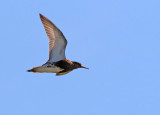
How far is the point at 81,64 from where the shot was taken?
19.2 metres

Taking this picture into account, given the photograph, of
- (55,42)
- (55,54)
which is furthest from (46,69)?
(55,42)

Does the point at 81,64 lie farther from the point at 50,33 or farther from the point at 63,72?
the point at 50,33

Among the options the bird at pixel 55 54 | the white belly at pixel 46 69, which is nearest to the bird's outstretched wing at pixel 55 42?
the bird at pixel 55 54

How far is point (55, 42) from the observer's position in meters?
18.2

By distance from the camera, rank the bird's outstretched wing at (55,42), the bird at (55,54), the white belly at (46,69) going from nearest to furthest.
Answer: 1. the white belly at (46,69)
2. the bird at (55,54)
3. the bird's outstretched wing at (55,42)

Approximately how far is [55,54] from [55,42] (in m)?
0.56

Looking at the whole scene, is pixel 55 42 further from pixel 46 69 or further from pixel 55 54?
pixel 46 69

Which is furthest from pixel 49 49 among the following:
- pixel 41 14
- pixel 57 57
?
pixel 41 14

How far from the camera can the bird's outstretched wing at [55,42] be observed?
17.7 meters

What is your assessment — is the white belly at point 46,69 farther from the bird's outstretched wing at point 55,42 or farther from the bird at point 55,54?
the bird's outstretched wing at point 55,42

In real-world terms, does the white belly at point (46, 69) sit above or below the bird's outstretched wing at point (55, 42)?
below

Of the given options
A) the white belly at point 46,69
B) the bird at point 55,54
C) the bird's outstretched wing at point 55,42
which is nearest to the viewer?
the white belly at point 46,69

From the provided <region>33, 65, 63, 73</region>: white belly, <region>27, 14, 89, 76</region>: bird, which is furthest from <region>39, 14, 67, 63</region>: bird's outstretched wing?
<region>33, 65, 63, 73</region>: white belly

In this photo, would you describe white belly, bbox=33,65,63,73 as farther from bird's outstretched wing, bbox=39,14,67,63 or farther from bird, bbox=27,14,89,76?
bird's outstretched wing, bbox=39,14,67,63
